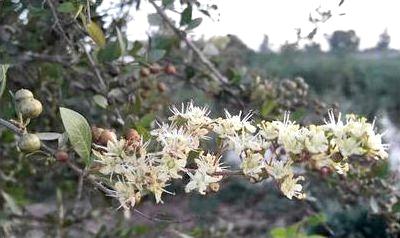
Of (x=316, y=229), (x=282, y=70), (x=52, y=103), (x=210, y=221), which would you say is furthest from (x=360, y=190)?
(x=282, y=70)

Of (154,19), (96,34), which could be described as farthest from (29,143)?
(154,19)

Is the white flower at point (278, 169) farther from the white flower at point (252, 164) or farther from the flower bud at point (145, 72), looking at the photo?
the flower bud at point (145, 72)

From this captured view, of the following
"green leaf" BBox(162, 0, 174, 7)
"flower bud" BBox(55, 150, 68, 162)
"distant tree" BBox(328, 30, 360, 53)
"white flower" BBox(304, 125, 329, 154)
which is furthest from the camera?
"distant tree" BBox(328, 30, 360, 53)

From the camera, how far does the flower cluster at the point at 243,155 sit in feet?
2.46

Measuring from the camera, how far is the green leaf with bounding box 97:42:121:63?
1307mm

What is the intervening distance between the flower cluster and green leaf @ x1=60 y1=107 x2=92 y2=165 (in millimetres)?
12

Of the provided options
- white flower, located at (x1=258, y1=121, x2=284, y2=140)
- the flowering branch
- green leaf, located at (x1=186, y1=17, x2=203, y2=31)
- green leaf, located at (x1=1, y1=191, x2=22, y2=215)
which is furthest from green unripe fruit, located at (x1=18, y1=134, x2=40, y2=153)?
green leaf, located at (x1=1, y1=191, x2=22, y2=215)

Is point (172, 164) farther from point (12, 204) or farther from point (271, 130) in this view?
point (12, 204)

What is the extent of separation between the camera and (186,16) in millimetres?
1503

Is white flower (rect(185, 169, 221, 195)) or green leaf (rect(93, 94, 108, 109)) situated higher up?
white flower (rect(185, 169, 221, 195))

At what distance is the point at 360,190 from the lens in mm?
1784

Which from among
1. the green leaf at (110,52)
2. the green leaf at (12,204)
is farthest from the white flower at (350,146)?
the green leaf at (12,204)

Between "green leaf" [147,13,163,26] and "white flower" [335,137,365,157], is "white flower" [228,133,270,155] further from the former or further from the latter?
"green leaf" [147,13,163,26]

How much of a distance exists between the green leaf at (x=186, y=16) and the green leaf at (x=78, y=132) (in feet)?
2.34
